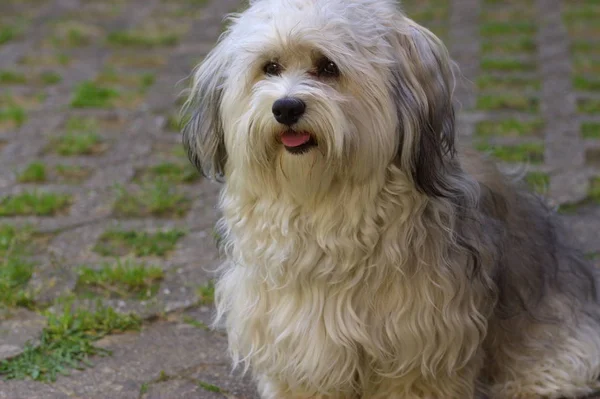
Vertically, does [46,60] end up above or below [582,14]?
below

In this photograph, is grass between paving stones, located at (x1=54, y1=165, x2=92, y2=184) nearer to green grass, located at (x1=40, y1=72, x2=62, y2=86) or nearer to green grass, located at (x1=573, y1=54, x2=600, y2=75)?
green grass, located at (x1=40, y1=72, x2=62, y2=86)

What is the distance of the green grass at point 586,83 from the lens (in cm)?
579

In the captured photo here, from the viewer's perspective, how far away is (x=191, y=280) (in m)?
3.77

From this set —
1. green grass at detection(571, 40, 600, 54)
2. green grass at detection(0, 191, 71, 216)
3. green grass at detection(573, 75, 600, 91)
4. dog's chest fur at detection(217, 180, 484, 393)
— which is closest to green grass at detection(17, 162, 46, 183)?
green grass at detection(0, 191, 71, 216)

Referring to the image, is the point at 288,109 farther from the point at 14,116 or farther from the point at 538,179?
the point at 14,116

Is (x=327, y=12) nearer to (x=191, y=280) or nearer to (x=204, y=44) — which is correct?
(x=191, y=280)

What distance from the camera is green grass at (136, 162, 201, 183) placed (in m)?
4.71

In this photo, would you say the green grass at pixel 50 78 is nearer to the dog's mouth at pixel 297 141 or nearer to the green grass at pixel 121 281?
the green grass at pixel 121 281

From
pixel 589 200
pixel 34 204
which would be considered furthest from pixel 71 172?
pixel 589 200

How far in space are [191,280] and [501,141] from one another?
1964 mm

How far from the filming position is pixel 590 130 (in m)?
5.12

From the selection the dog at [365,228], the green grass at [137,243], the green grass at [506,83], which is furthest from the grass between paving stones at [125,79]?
the dog at [365,228]

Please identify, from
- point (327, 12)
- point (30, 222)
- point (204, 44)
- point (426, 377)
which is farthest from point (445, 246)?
point (204, 44)

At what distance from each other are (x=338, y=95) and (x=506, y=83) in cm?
364
